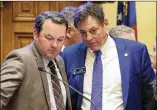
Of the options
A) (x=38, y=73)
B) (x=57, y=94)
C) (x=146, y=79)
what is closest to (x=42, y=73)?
(x=38, y=73)

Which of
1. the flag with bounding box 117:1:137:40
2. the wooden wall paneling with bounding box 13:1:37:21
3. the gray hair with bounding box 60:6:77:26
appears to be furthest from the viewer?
the flag with bounding box 117:1:137:40

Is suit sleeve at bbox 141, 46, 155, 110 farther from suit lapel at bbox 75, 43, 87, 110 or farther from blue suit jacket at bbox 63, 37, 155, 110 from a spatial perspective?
suit lapel at bbox 75, 43, 87, 110

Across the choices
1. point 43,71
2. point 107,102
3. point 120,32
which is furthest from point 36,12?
point 43,71

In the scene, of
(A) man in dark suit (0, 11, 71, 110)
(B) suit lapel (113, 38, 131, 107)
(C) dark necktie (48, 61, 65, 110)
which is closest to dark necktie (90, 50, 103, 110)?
(B) suit lapel (113, 38, 131, 107)

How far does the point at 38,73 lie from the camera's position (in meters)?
1.71

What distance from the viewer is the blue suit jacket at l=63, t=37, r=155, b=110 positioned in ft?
6.94

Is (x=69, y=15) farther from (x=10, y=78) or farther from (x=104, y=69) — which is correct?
(x=10, y=78)

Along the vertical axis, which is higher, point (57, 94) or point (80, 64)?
point (80, 64)

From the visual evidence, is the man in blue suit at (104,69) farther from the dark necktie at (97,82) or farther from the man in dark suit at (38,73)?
the man in dark suit at (38,73)

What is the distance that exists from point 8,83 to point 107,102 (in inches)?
27.2

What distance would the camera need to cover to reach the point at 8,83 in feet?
5.08

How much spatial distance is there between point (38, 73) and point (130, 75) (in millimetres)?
591

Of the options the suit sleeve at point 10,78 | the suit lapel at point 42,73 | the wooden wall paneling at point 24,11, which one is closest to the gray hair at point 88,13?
the suit lapel at point 42,73

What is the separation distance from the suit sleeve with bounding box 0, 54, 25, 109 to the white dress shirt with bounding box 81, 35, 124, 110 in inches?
23.1
